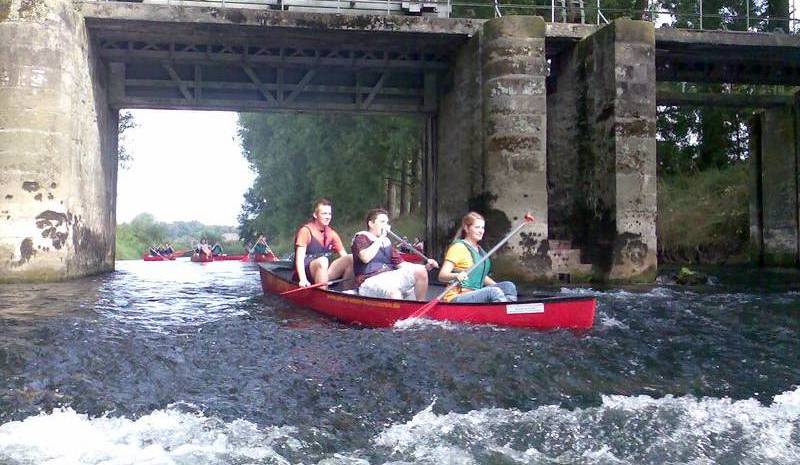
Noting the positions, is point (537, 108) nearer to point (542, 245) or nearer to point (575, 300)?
point (542, 245)

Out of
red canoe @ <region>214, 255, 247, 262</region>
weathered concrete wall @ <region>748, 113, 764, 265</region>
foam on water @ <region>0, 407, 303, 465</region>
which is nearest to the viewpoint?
foam on water @ <region>0, 407, 303, 465</region>

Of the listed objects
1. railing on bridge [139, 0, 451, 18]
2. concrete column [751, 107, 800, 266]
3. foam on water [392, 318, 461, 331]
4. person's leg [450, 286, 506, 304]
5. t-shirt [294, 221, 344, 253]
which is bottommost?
foam on water [392, 318, 461, 331]

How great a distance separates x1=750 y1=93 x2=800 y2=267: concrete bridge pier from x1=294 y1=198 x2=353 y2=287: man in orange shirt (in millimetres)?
16540

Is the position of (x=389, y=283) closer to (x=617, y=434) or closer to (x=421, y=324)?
(x=421, y=324)

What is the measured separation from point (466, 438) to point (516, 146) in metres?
10.7

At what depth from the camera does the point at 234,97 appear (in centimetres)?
1856

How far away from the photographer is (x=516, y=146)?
1407 cm

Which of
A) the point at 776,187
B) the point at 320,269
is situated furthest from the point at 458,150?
the point at 776,187

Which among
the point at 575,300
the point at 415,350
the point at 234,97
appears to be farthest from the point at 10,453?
the point at 234,97

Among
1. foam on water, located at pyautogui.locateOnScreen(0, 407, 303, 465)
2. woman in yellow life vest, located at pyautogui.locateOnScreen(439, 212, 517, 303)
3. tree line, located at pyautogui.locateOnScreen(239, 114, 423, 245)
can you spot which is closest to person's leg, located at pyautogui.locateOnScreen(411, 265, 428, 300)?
woman in yellow life vest, located at pyautogui.locateOnScreen(439, 212, 517, 303)

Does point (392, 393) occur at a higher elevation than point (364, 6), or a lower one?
lower

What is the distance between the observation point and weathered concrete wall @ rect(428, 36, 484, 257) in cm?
1502

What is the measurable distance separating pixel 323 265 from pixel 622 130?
7912 mm

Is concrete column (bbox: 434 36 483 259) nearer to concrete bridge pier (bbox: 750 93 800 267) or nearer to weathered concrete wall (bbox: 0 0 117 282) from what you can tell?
weathered concrete wall (bbox: 0 0 117 282)
